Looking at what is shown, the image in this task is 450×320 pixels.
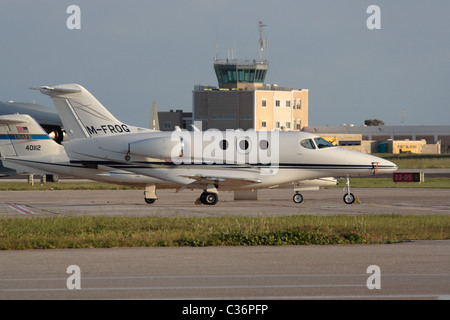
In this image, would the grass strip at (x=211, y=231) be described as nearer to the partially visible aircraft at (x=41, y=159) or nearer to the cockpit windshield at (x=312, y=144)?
the cockpit windshield at (x=312, y=144)

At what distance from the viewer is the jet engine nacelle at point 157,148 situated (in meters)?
30.5

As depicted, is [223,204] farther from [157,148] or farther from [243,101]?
[243,101]

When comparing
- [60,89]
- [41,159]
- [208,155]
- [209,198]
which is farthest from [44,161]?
[209,198]

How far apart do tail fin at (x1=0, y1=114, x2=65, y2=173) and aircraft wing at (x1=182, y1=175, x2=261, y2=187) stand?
787 centimetres

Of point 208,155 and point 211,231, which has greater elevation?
point 208,155

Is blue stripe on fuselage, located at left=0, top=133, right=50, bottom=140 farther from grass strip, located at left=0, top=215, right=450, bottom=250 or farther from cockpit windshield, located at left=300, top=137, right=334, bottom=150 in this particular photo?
grass strip, located at left=0, top=215, right=450, bottom=250

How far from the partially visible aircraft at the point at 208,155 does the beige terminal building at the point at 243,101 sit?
85.8 m

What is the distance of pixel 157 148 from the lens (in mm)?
30531

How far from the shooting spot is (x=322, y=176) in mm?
31875

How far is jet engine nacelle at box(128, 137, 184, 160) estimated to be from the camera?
3053cm

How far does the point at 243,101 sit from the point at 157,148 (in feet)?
291

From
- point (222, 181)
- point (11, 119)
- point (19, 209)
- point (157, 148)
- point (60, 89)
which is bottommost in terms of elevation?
point (19, 209)

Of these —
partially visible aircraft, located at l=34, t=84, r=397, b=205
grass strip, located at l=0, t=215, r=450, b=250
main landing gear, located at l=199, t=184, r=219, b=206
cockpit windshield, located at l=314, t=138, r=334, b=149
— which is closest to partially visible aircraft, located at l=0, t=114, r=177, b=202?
partially visible aircraft, located at l=34, t=84, r=397, b=205
